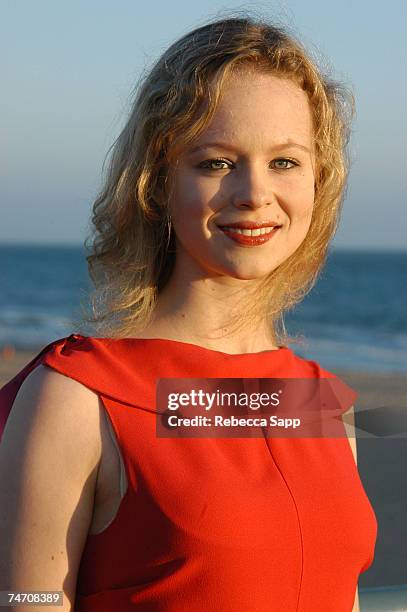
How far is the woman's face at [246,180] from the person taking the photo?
7.09ft

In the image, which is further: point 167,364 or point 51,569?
point 167,364

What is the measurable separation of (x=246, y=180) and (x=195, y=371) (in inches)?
17.2

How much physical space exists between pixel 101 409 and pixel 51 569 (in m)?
0.32

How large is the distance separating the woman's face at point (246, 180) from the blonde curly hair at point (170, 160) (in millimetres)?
41

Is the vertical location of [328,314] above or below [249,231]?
above

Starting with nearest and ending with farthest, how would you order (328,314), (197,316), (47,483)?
(47,483) → (197,316) → (328,314)

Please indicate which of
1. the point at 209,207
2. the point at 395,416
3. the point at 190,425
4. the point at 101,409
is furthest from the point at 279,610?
the point at 395,416

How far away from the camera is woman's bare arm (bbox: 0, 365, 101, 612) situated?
6.28ft

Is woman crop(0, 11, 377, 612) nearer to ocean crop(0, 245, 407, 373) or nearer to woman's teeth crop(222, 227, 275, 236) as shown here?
woman's teeth crop(222, 227, 275, 236)

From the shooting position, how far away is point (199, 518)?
198 cm

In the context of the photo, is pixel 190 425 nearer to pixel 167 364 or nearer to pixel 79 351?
pixel 167 364

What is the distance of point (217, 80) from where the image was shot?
86.0 inches

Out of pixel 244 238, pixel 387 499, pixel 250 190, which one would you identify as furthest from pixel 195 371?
pixel 387 499

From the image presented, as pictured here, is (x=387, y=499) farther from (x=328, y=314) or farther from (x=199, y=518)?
(x=328, y=314)
